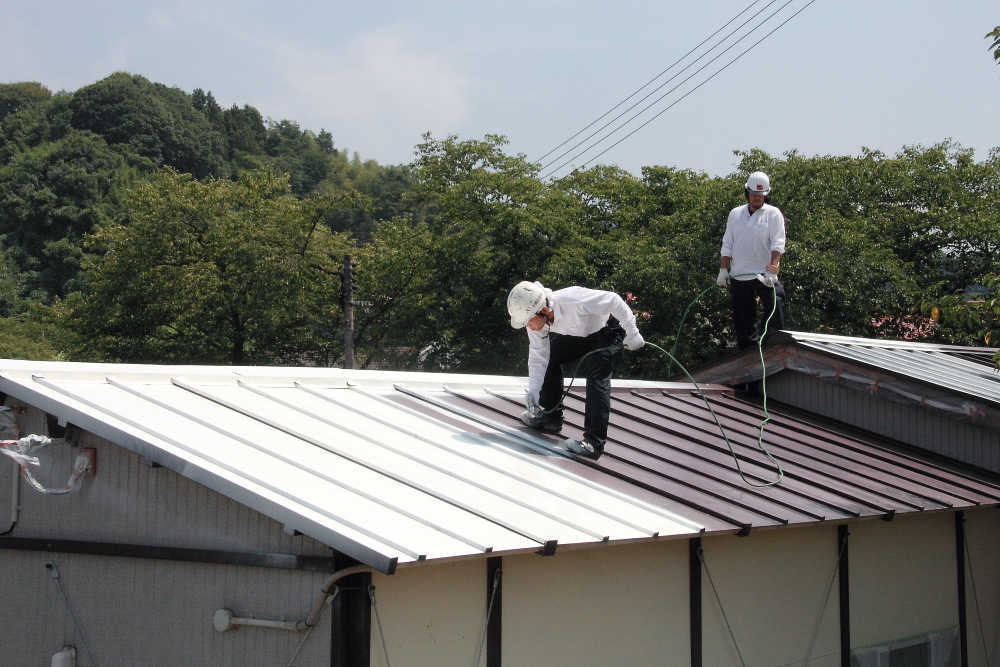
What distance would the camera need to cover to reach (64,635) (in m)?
5.36

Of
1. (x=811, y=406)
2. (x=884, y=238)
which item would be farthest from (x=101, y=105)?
(x=811, y=406)

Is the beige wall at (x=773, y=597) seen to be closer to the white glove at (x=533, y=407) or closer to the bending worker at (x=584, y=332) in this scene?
the bending worker at (x=584, y=332)

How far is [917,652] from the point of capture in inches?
324

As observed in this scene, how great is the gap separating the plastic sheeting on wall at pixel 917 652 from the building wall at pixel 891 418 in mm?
1862

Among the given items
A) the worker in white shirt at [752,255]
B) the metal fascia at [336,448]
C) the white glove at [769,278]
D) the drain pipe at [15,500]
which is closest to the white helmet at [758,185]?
the worker in white shirt at [752,255]

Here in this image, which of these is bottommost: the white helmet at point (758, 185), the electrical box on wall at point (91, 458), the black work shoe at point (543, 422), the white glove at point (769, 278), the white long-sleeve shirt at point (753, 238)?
the electrical box on wall at point (91, 458)

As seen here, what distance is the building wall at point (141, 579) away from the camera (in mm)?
4633

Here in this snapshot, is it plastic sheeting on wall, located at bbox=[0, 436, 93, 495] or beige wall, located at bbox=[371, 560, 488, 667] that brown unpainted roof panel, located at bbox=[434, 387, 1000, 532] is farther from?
plastic sheeting on wall, located at bbox=[0, 436, 93, 495]

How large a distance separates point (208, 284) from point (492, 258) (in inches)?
354

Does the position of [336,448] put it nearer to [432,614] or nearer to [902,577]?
[432,614]

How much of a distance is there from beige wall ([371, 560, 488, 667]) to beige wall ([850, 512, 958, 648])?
408 cm

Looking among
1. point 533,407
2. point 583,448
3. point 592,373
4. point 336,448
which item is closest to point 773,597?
point 583,448

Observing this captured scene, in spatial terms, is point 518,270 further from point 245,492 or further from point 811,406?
point 245,492

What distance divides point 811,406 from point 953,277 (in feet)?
53.2
